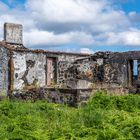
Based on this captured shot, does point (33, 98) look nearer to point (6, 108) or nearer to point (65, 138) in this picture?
point (6, 108)

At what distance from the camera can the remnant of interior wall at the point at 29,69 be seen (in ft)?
75.6

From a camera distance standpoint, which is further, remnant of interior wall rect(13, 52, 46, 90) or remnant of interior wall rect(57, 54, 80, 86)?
remnant of interior wall rect(57, 54, 80, 86)

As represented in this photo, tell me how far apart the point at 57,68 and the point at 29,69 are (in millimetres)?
2581

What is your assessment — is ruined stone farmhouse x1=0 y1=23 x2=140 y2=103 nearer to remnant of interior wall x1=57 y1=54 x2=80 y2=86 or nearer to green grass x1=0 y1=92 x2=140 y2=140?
remnant of interior wall x1=57 y1=54 x2=80 y2=86

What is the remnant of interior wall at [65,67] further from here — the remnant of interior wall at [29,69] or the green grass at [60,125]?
the green grass at [60,125]

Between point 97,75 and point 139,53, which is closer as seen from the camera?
point 139,53

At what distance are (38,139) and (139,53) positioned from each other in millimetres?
17005

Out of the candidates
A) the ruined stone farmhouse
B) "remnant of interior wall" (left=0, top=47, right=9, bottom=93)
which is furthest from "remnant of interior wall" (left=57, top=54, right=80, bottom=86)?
"remnant of interior wall" (left=0, top=47, right=9, bottom=93)

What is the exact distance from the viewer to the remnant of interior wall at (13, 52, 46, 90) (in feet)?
75.6

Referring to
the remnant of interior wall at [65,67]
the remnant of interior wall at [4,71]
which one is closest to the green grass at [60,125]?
the remnant of interior wall at [4,71]

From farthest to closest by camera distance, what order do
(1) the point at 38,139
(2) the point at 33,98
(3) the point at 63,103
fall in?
(2) the point at 33,98 < (3) the point at 63,103 < (1) the point at 38,139

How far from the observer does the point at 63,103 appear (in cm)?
1748

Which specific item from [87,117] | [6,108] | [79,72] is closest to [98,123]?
[87,117]

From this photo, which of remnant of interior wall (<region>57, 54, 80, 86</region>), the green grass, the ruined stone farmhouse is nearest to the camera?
the green grass
